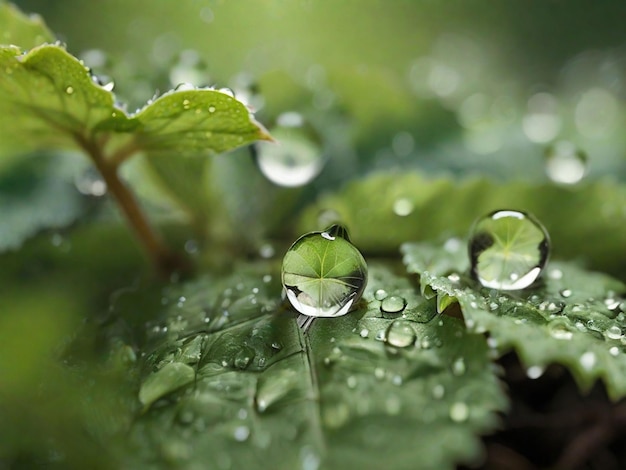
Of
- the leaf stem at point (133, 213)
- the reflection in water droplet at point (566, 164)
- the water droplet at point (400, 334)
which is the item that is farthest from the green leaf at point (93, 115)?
the reflection in water droplet at point (566, 164)

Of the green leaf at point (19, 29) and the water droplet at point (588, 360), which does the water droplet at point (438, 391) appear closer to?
the water droplet at point (588, 360)

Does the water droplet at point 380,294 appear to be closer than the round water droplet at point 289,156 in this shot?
Yes

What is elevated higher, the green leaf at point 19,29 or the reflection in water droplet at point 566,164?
the green leaf at point 19,29

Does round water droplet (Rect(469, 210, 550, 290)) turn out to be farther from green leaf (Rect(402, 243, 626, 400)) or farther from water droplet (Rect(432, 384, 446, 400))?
water droplet (Rect(432, 384, 446, 400))

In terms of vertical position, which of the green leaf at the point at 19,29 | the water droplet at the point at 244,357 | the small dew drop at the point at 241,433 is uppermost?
the green leaf at the point at 19,29

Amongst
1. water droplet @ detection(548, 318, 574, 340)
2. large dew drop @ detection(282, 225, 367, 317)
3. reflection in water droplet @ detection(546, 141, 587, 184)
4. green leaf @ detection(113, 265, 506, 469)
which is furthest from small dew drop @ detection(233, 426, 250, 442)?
reflection in water droplet @ detection(546, 141, 587, 184)

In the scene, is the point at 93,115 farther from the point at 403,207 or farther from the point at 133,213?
the point at 403,207

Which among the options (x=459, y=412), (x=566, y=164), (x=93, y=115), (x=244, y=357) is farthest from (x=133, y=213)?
(x=566, y=164)
